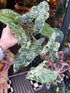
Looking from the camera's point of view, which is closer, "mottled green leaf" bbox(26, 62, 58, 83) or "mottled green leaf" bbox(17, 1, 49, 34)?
"mottled green leaf" bbox(17, 1, 49, 34)

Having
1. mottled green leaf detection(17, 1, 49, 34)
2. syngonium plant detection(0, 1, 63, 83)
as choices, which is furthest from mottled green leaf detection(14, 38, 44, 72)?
mottled green leaf detection(17, 1, 49, 34)

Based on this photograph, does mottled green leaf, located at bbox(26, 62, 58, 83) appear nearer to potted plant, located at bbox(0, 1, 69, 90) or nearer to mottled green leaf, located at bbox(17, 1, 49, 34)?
potted plant, located at bbox(0, 1, 69, 90)

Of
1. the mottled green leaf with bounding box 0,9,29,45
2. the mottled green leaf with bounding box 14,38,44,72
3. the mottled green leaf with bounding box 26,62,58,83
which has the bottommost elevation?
the mottled green leaf with bounding box 26,62,58,83

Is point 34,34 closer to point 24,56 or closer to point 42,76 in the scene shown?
point 24,56

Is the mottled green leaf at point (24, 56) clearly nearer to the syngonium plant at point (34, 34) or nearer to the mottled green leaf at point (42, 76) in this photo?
the syngonium plant at point (34, 34)

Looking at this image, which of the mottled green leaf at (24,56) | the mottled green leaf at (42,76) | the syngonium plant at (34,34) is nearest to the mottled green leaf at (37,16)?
the syngonium plant at (34,34)

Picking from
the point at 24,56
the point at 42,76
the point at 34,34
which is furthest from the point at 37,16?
the point at 42,76

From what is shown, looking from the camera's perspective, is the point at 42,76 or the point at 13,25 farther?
the point at 42,76

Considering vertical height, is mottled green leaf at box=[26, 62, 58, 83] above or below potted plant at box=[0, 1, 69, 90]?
below

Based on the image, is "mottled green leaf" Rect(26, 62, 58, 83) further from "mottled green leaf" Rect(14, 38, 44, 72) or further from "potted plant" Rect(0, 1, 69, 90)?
"mottled green leaf" Rect(14, 38, 44, 72)

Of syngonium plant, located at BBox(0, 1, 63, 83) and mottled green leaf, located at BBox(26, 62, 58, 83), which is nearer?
syngonium plant, located at BBox(0, 1, 63, 83)

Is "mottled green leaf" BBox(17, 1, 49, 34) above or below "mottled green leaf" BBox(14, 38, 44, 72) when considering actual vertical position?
above

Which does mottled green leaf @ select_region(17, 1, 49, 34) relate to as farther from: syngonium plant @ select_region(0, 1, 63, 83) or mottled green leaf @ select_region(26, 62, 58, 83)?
mottled green leaf @ select_region(26, 62, 58, 83)

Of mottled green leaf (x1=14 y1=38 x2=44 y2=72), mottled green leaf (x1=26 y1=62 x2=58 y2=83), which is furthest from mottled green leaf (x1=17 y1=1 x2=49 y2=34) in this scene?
mottled green leaf (x1=26 y1=62 x2=58 y2=83)
